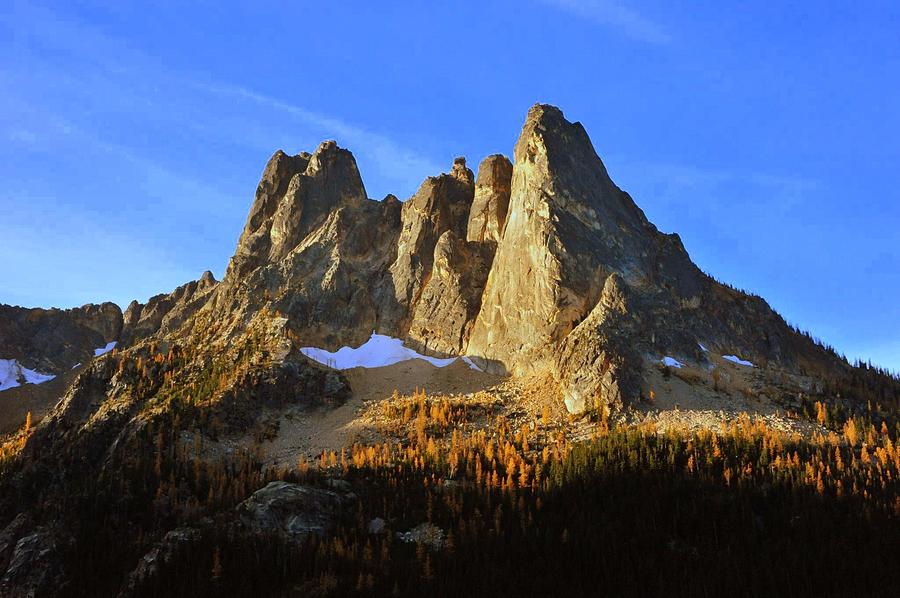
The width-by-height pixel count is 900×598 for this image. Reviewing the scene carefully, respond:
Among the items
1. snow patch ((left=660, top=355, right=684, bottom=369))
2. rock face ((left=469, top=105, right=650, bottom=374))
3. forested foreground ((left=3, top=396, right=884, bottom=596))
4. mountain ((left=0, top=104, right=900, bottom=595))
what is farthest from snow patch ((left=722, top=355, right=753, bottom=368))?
forested foreground ((left=3, top=396, right=884, bottom=596))

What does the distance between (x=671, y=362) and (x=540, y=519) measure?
33244mm

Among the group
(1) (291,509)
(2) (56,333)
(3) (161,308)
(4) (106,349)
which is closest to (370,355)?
(1) (291,509)

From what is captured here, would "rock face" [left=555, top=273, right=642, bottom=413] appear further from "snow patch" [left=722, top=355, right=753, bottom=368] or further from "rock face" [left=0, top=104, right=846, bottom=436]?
"snow patch" [left=722, top=355, right=753, bottom=368]

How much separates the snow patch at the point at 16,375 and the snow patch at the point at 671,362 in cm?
9857

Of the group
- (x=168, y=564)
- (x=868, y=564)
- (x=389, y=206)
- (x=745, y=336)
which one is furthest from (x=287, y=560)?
(x=389, y=206)

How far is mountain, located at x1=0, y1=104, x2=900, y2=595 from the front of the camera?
6669 cm

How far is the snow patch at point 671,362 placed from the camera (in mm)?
74481

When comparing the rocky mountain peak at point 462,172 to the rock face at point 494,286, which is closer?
the rock face at point 494,286

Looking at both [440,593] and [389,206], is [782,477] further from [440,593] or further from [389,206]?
[389,206]

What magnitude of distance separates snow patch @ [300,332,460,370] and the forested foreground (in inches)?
941

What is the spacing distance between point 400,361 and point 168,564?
43.8 m

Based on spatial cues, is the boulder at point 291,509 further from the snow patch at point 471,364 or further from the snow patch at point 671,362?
the snow patch at point 671,362

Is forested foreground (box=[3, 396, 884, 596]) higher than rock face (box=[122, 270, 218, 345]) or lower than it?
lower

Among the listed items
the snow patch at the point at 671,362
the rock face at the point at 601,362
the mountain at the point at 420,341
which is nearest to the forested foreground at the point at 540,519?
the mountain at the point at 420,341
